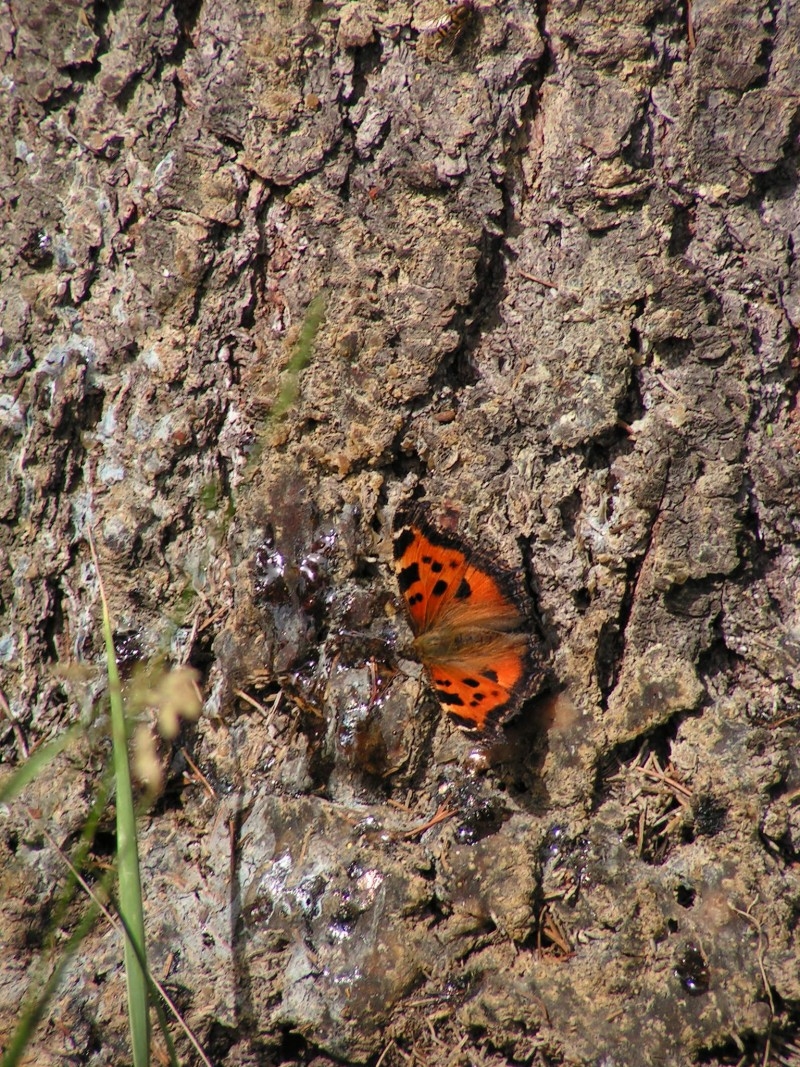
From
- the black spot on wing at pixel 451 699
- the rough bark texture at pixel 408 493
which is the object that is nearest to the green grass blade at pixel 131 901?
the rough bark texture at pixel 408 493

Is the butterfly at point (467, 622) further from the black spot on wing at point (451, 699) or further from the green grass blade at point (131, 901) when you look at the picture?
the green grass blade at point (131, 901)

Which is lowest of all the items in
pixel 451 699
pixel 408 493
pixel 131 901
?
pixel 131 901

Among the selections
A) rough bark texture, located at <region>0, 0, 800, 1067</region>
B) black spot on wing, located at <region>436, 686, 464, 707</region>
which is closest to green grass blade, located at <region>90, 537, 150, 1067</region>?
rough bark texture, located at <region>0, 0, 800, 1067</region>

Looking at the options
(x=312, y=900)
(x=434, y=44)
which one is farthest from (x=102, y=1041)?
(x=434, y=44)

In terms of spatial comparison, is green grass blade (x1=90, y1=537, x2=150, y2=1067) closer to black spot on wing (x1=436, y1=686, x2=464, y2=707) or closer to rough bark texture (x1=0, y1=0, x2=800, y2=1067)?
rough bark texture (x1=0, y1=0, x2=800, y2=1067)

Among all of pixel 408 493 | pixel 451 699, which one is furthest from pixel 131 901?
pixel 408 493

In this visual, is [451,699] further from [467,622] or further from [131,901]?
[131,901]

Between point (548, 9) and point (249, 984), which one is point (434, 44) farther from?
point (249, 984)
